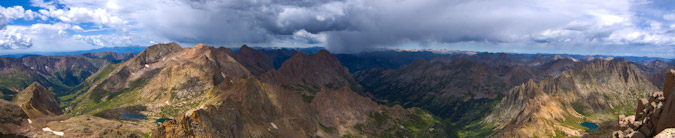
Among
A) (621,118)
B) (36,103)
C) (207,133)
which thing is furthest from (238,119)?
(621,118)

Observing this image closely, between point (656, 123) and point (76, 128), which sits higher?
point (656, 123)

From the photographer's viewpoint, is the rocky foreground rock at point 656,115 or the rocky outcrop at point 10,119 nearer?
the rocky foreground rock at point 656,115

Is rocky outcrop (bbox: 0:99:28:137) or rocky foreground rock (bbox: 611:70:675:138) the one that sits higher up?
rocky foreground rock (bbox: 611:70:675:138)

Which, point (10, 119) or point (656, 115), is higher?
point (656, 115)

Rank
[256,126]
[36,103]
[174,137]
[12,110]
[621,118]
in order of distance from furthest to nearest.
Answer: [36,103] < [256,126] < [12,110] < [174,137] < [621,118]

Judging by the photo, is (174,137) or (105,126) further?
(105,126)

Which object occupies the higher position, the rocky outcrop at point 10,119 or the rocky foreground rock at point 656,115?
the rocky foreground rock at point 656,115

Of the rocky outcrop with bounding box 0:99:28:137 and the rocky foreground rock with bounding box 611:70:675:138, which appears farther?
the rocky outcrop with bounding box 0:99:28:137

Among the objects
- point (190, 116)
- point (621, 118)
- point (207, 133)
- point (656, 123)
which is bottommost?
point (207, 133)

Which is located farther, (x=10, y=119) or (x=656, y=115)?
(x=10, y=119)

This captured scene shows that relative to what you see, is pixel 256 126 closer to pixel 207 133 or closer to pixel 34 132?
pixel 207 133

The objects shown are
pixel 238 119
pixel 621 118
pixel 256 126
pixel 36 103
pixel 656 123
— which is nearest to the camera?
pixel 656 123
